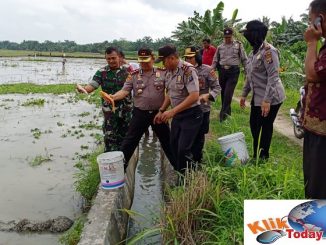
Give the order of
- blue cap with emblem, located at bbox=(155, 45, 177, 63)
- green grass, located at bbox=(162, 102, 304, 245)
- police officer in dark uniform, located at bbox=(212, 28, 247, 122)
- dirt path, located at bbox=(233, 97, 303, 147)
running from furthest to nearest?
police officer in dark uniform, located at bbox=(212, 28, 247, 122) → dirt path, located at bbox=(233, 97, 303, 147) → blue cap with emblem, located at bbox=(155, 45, 177, 63) → green grass, located at bbox=(162, 102, 304, 245)

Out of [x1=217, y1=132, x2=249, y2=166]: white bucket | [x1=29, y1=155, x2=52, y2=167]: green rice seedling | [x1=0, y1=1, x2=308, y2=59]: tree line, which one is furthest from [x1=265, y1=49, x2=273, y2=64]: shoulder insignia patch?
[x1=0, y1=1, x2=308, y2=59]: tree line

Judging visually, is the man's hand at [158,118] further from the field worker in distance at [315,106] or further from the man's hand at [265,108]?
the field worker in distance at [315,106]

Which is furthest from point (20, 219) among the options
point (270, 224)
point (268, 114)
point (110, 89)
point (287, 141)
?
point (287, 141)

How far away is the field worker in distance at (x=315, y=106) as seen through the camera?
233cm

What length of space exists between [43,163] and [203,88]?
11.0ft

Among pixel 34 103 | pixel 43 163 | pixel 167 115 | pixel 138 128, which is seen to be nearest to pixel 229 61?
pixel 138 128

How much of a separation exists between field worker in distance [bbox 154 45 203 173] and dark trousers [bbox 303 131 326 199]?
1.77 m

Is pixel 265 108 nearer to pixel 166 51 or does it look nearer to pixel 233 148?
pixel 233 148

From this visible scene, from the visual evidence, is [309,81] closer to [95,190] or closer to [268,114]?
[268,114]

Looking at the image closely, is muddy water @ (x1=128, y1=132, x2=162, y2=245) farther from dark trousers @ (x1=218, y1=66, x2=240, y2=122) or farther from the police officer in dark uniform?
the police officer in dark uniform

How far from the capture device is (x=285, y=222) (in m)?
1.71

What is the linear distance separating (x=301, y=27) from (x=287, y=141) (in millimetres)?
15332

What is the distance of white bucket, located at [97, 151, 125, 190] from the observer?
4293 mm

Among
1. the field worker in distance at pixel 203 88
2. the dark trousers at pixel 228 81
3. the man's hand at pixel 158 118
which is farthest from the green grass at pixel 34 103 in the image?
the man's hand at pixel 158 118
